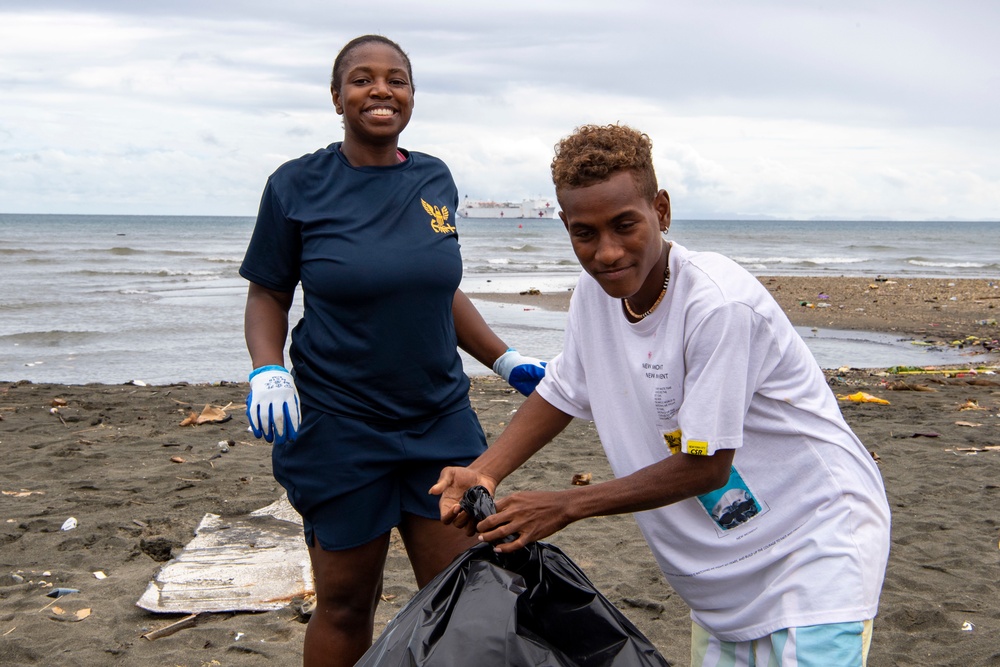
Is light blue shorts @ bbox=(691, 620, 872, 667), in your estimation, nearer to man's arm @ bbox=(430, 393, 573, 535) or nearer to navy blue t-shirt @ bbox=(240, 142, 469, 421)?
man's arm @ bbox=(430, 393, 573, 535)

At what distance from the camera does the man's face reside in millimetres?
1654

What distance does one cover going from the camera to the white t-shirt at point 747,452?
159 centimetres

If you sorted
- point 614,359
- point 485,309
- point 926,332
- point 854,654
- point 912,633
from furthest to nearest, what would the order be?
1. point 485,309
2. point 926,332
3. point 912,633
4. point 614,359
5. point 854,654

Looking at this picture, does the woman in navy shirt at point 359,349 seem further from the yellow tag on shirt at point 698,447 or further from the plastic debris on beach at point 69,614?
the plastic debris on beach at point 69,614

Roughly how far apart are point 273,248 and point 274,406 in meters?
0.39

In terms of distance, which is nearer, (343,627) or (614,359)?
(614,359)

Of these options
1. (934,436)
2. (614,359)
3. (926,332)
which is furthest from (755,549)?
(926,332)

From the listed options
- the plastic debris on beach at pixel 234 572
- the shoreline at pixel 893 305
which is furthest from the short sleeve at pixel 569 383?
the shoreline at pixel 893 305

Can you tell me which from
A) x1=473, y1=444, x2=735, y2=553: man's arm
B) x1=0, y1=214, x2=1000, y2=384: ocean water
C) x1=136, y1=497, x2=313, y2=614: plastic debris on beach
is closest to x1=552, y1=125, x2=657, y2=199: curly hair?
x1=473, y1=444, x2=735, y2=553: man's arm

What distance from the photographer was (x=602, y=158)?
163cm

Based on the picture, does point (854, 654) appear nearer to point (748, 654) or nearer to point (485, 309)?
point (748, 654)

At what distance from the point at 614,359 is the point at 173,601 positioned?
2423 millimetres

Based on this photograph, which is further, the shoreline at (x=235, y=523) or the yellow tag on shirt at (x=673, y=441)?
the shoreline at (x=235, y=523)

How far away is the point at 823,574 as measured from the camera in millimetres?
1606
